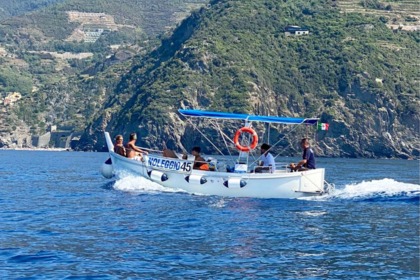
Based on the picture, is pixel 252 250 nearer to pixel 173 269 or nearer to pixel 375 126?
pixel 173 269

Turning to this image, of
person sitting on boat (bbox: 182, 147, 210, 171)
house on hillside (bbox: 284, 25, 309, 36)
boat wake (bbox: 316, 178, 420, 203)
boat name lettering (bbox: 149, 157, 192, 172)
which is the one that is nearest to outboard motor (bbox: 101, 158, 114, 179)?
boat name lettering (bbox: 149, 157, 192, 172)

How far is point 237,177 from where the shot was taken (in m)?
39.1

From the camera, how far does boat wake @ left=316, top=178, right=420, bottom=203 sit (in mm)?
39416

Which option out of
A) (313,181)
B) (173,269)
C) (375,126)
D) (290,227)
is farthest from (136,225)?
(375,126)

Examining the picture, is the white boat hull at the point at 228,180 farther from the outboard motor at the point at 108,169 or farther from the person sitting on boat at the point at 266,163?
the outboard motor at the point at 108,169

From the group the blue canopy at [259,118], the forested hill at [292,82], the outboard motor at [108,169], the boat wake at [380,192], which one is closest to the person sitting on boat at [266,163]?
the blue canopy at [259,118]

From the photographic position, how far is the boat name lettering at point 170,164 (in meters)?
39.8

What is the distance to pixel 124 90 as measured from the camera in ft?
633

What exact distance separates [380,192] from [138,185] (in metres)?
10.5

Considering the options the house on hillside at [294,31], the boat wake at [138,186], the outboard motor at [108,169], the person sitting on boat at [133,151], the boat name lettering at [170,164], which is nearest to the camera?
the boat name lettering at [170,164]

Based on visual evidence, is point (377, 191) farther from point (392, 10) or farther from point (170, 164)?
point (392, 10)

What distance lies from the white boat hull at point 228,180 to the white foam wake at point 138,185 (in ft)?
0.60

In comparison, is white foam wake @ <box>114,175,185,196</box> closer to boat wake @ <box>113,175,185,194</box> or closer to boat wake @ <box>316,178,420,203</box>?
boat wake @ <box>113,175,185,194</box>

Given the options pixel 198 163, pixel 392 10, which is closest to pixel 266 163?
pixel 198 163
